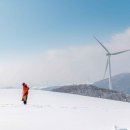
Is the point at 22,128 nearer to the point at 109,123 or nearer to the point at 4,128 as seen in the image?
the point at 4,128

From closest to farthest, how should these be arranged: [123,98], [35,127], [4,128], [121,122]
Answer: [4,128] → [35,127] → [121,122] → [123,98]

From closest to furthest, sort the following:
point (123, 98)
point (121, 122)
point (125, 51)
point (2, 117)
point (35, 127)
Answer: point (35, 127)
point (2, 117)
point (121, 122)
point (125, 51)
point (123, 98)

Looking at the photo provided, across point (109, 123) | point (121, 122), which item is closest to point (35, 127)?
point (109, 123)

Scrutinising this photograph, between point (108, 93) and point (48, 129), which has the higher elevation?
point (108, 93)

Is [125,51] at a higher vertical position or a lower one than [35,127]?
higher

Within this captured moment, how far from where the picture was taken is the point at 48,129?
19.6m

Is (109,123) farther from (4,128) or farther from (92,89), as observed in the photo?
(92,89)

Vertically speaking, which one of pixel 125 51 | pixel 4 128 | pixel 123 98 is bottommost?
pixel 4 128

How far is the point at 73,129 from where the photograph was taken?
66.6 feet

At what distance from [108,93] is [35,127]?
158885mm

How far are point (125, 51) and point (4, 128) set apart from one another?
105825 mm

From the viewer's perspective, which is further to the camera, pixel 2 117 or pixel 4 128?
pixel 2 117

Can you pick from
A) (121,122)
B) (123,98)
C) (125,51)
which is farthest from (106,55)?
(121,122)

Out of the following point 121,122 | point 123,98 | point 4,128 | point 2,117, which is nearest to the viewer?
point 4,128
